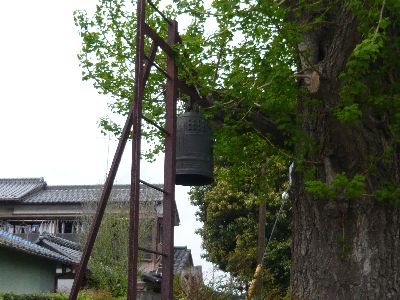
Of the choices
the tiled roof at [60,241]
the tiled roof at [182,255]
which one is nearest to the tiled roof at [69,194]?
the tiled roof at [60,241]

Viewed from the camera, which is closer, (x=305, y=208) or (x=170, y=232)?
(x=170, y=232)

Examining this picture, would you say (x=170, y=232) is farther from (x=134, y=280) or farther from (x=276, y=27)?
(x=276, y=27)

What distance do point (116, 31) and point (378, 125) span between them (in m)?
3.95

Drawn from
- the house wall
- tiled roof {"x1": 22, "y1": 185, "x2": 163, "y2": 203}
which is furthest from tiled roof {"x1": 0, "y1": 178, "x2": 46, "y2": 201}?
the house wall

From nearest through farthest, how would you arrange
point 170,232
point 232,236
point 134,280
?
point 134,280, point 170,232, point 232,236

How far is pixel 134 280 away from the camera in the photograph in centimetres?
522

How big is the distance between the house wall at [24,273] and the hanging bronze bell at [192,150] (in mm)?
12644

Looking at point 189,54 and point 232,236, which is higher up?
point 189,54

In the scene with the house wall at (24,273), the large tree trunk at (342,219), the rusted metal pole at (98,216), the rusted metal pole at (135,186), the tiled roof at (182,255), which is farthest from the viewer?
the tiled roof at (182,255)

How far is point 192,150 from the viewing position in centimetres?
658

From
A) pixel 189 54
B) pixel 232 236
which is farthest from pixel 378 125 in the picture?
pixel 232 236

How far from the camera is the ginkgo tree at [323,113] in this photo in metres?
6.33

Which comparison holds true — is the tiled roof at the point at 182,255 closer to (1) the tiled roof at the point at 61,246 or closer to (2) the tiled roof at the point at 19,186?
(1) the tiled roof at the point at 61,246

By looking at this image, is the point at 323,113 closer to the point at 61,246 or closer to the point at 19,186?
the point at 61,246
